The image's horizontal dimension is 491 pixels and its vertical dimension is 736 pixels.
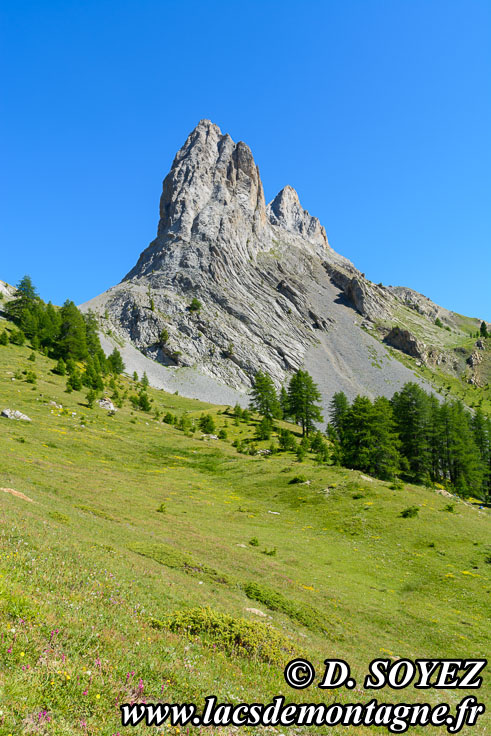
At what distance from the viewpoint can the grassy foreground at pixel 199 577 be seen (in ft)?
22.3

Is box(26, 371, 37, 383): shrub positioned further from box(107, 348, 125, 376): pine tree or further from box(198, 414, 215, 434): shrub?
box(107, 348, 125, 376): pine tree

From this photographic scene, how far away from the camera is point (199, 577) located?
18.9 m

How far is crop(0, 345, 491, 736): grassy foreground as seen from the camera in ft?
22.3

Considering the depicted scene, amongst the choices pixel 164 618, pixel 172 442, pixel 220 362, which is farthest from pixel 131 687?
pixel 220 362

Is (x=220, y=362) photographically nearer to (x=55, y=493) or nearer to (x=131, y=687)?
(x=55, y=493)

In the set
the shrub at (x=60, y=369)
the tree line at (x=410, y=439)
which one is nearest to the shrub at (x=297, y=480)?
the tree line at (x=410, y=439)

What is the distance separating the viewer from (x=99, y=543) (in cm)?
1744

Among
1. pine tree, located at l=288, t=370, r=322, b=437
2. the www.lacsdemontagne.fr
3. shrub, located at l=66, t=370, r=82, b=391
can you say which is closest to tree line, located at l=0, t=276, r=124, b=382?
shrub, located at l=66, t=370, r=82, b=391

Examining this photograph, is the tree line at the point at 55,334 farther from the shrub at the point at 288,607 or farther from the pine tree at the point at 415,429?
the shrub at the point at 288,607

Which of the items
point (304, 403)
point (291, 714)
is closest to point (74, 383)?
point (304, 403)

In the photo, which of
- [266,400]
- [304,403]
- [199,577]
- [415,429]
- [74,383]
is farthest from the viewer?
[266,400]

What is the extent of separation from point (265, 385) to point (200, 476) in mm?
57328

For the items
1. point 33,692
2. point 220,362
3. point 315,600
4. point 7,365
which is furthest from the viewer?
point 220,362

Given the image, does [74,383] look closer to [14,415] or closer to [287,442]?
[14,415]
